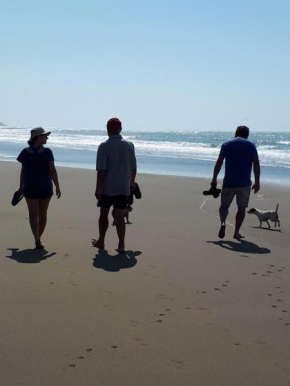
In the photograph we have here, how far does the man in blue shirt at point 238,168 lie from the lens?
7.52 m

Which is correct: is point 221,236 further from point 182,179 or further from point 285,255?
point 182,179

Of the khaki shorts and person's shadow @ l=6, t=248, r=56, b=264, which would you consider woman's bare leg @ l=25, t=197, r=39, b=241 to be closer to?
person's shadow @ l=6, t=248, r=56, b=264

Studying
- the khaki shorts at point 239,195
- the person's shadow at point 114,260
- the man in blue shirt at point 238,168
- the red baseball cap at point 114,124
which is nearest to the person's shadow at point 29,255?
the person's shadow at point 114,260

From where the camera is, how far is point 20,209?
9219 millimetres

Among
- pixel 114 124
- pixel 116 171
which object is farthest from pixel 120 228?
pixel 114 124

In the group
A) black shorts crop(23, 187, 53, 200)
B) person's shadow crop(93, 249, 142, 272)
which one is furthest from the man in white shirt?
black shorts crop(23, 187, 53, 200)

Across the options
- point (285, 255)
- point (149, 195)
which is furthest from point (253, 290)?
point (149, 195)

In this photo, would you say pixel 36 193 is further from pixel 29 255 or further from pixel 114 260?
pixel 114 260

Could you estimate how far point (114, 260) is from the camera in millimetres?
5938

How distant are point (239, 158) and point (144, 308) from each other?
3.65 m

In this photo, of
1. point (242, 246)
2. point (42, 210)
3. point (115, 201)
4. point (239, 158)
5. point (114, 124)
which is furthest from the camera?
point (239, 158)

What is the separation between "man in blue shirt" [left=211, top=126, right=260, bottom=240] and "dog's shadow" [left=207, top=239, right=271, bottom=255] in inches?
10.1

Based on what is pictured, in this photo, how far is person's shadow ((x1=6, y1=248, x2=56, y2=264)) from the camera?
5.75 metres

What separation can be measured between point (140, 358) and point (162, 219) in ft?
19.0
